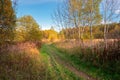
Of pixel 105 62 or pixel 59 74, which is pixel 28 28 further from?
pixel 59 74

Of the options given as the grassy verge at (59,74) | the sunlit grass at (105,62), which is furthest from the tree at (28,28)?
the grassy verge at (59,74)

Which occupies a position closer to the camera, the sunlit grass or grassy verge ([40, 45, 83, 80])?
grassy verge ([40, 45, 83, 80])

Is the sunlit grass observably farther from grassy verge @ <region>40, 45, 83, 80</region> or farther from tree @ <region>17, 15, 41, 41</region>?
tree @ <region>17, 15, 41, 41</region>

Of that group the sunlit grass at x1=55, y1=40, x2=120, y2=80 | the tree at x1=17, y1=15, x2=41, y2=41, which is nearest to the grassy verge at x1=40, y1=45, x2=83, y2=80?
the sunlit grass at x1=55, y1=40, x2=120, y2=80

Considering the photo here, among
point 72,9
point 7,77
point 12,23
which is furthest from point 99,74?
point 72,9

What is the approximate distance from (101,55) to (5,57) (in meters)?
6.67

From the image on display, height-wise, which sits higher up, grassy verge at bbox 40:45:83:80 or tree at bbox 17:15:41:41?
tree at bbox 17:15:41:41

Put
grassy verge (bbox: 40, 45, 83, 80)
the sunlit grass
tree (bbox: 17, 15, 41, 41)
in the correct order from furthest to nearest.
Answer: tree (bbox: 17, 15, 41, 41)
the sunlit grass
grassy verge (bbox: 40, 45, 83, 80)

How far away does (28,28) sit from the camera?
127ft

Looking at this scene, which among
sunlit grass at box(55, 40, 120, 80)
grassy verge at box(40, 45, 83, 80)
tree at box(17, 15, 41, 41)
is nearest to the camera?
grassy verge at box(40, 45, 83, 80)

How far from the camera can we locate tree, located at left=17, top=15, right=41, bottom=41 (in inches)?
1485

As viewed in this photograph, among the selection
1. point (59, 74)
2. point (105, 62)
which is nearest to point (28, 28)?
point (105, 62)

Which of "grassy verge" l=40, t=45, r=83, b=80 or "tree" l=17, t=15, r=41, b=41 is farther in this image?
"tree" l=17, t=15, r=41, b=41

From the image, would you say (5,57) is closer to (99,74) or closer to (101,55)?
(99,74)
